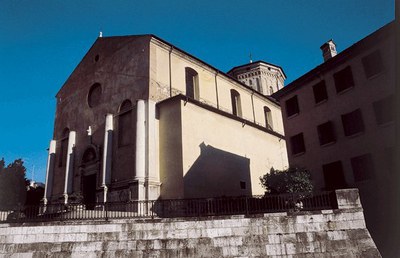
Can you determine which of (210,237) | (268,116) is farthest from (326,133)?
(268,116)

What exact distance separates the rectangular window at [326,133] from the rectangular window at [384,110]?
268 centimetres

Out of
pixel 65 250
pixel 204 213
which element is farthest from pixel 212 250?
pixel 65 250

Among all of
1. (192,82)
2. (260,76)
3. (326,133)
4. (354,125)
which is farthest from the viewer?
(260,76)

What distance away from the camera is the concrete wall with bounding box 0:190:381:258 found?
1066cm

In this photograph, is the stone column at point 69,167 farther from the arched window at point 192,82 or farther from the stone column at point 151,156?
the arched window at point 192,82

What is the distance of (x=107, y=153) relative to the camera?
21.3 m

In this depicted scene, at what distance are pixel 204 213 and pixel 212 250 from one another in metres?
2.42

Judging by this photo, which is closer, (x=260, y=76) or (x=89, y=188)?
(x=89, y=188)

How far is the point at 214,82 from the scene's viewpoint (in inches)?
1041

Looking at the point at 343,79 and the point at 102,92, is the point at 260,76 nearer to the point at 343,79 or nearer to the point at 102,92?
the point at 102,92

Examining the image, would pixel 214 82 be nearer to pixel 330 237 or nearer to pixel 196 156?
pixel 196 156

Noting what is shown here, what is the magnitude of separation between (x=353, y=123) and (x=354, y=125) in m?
0.14

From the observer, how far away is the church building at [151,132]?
1916 cm

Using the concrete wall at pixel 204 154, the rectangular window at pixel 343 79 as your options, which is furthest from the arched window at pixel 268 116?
the rectangular window at pixel 343 79
